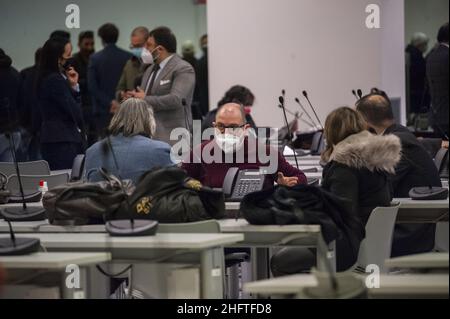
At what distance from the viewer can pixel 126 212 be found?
4246 millimetres

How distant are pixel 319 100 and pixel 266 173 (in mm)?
5866

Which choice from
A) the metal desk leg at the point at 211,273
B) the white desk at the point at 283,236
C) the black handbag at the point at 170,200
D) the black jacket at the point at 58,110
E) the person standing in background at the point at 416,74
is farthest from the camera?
the person standing in background at the point at 416,74

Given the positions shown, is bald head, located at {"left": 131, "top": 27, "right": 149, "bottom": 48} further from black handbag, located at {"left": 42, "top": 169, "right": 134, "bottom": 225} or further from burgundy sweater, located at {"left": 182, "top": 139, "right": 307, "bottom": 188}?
black handbag, located at {"left": 42, "top": 169, "right": 134, "bottom": 225}

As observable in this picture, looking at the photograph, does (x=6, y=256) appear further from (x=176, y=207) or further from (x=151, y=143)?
(x=151, y=143)

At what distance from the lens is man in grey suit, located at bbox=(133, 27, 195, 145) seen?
742 cm

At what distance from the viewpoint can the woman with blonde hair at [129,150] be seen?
5047 millimetres

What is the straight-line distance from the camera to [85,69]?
10.0 m

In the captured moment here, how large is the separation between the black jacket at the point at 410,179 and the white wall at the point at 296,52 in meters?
A: 5.43

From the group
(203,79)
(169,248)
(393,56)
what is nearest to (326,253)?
(169,248)

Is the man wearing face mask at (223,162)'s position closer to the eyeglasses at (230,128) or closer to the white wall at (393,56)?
the eyeglasses at (230,128)

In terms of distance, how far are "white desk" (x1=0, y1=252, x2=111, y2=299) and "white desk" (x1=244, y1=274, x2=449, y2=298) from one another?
0.60 meters

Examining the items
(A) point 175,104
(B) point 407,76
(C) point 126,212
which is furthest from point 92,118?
(C) point 126,212

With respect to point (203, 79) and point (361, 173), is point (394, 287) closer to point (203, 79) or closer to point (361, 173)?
point (361, 173)

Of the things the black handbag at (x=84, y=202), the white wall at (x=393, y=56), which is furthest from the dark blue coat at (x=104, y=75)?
the black handbag at (x=84, y=202)
